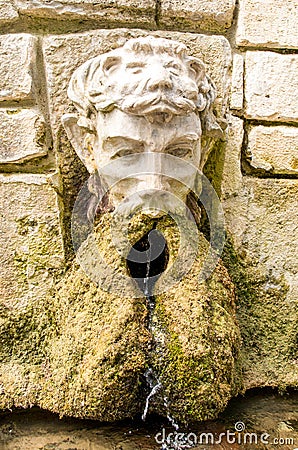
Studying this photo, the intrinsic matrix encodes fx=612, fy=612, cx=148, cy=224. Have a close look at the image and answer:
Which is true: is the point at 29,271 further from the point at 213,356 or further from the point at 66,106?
the point at 213,356

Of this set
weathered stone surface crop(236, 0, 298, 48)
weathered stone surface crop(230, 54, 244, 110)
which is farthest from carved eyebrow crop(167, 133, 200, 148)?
weathered stone surface crop(236, 0, 298, 48)

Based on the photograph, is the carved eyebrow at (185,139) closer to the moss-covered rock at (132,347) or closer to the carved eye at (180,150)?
the carved eye at (180,150)

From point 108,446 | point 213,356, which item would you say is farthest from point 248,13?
point 108,446

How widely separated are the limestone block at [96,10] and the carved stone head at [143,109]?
211mm

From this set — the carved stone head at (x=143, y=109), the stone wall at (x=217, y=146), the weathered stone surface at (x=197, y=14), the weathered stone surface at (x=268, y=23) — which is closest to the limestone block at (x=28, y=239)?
the stone wall at (x=217, y=146)

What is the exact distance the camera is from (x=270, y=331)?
6.07 feet

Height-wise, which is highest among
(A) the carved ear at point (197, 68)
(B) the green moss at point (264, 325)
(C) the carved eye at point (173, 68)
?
(C) the carved eye at point (173, 68)

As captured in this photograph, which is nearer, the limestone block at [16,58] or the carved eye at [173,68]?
the carved eye at [173,68]

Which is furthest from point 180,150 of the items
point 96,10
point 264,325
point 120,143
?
point 264,325

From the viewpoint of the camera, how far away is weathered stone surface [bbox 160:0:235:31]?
70.2 inches

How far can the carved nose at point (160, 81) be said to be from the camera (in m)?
1.44

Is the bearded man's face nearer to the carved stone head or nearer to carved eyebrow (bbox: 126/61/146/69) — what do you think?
the carved stone head

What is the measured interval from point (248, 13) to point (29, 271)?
100 centimetres

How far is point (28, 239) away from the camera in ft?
5.86
